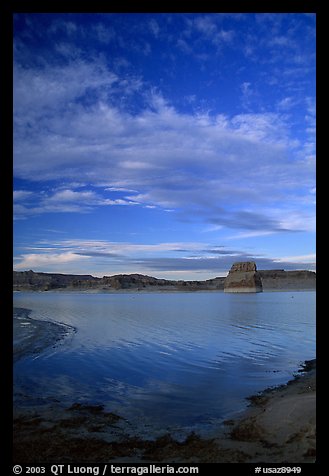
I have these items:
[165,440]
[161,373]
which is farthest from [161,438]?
[161,373]

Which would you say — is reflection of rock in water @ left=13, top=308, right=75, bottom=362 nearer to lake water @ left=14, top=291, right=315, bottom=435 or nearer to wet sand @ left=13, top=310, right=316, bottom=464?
lake water @ left=14, top=291, right=315, bottom=435

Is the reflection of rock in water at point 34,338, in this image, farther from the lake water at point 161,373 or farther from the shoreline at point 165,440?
the shoreline at point 165,440

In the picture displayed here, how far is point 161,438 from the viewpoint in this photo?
694 centimetres

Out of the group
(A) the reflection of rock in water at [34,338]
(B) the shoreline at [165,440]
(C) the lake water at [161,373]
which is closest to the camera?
(B) the shoreline at [165,440]

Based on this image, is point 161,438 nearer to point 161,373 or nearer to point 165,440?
point 165,440

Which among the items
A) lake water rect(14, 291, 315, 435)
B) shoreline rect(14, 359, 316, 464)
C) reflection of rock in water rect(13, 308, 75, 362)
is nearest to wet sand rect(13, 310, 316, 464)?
shoreline rect(14, 359, 316, 464)

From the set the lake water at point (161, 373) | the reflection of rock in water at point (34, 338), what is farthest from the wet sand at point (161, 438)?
the reflection of rock in water at point (34, 338)

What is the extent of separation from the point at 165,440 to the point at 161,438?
0.47 ft

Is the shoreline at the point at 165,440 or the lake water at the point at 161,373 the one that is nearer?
the shoreline at the point at 165,440

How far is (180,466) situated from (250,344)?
1659cm

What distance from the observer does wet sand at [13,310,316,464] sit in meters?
5.89

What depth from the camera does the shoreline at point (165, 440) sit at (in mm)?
5887

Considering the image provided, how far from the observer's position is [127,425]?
770cm
